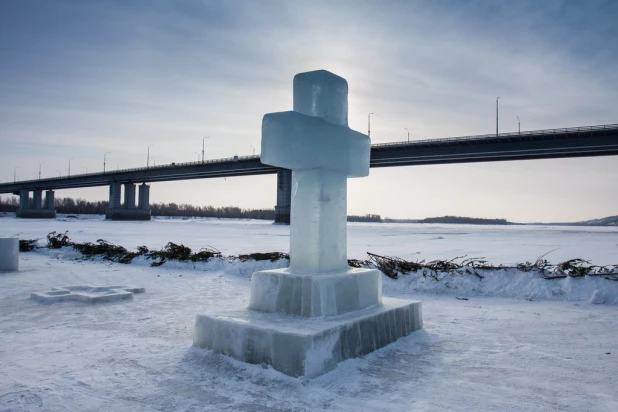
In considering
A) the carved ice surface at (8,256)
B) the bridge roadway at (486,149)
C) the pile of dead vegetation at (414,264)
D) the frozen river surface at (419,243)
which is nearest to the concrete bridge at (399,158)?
the bridge roadway at (486,149)

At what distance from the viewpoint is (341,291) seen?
182 inches


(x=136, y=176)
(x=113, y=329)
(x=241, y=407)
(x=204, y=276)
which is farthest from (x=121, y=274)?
(x=136, y=176)

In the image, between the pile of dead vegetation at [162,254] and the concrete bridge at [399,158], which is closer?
the pile of dead vegetation at [162,254]

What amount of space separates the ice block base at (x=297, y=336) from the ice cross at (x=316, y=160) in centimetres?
72

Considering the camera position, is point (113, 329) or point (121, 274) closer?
point (113, 329)

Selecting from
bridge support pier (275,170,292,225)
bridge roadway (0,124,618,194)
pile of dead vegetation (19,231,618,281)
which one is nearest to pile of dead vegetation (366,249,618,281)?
pile of dead vegetation (19,231,618,281)

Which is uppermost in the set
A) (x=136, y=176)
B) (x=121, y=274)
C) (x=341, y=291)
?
(x=136, y=176)

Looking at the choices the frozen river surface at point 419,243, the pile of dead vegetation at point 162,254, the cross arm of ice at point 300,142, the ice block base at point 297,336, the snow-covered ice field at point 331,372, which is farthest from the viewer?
the frozen river surface at point 419,243

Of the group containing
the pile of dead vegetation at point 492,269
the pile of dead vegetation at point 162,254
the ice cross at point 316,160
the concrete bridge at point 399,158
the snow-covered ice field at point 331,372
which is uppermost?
the concrete bridge at point 399,158

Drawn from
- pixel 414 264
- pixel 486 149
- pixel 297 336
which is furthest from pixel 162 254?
pixel 486 149

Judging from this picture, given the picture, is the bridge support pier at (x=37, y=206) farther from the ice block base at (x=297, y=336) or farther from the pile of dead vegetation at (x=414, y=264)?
the ice block base at (x=297, y=336)

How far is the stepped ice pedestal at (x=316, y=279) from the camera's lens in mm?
3979

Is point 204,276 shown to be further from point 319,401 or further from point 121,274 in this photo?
point 319,401

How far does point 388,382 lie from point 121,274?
8304 millimetres
